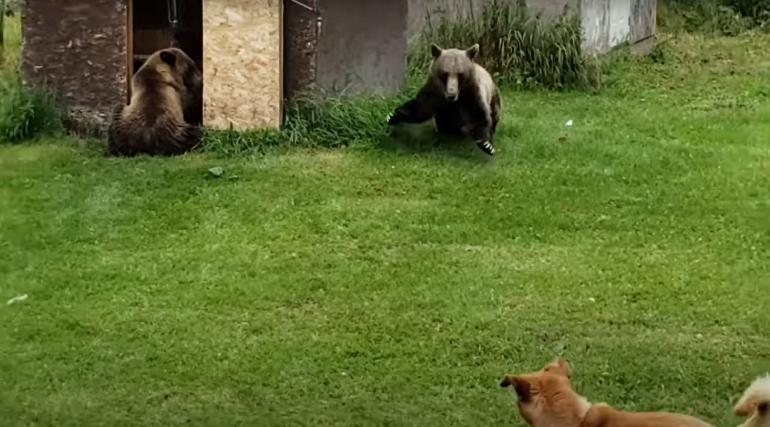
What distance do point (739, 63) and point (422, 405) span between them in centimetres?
900

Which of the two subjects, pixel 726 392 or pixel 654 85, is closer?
pixel 726 392

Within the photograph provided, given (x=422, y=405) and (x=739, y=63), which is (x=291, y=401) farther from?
(x=739, y=63)

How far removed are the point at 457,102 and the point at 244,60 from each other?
151 cm

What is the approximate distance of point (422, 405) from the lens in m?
5.09

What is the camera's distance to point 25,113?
359 inches

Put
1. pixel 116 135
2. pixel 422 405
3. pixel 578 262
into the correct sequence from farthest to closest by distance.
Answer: pixel 116 135 → pixel 578 262 → pixel 422 405

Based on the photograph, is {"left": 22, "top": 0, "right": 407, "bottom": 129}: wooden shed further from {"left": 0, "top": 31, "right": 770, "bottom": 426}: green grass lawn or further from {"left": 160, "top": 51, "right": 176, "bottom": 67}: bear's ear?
{"left": 0, "top": 31, "right": 770, "bottom": 426}: green grass lawn

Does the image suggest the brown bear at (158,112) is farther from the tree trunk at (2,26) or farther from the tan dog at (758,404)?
the tan dog at (758,404)

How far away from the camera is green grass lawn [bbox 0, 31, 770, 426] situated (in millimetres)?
5230

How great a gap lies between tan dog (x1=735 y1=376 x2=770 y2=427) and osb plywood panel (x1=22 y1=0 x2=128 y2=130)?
6097 millimetres

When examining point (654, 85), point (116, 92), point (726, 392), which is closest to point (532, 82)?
point (654, 85)

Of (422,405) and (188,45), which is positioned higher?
(188,45)

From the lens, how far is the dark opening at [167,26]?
10086mm

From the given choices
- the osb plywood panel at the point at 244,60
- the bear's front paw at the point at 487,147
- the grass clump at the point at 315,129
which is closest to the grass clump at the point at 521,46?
the grass clump at the point at 315,129
